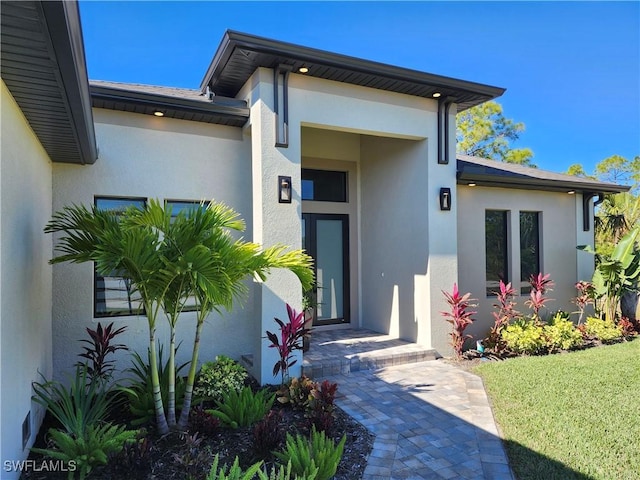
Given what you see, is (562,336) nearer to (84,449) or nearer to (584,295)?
(584,295)

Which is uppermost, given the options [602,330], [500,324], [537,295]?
[537,295]

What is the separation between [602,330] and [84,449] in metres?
10.8

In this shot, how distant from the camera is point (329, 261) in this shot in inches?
377

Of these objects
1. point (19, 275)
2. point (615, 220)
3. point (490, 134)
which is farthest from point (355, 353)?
point (490, 134)

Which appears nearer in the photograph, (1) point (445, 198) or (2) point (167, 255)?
(2) point (167, 255)

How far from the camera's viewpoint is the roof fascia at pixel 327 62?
18.4 ft

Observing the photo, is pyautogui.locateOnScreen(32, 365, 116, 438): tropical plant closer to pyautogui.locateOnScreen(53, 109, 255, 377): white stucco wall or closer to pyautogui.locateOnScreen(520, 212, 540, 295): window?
pyautogui.locateOnScreen(53, 109, 255, 377): white stucco wall

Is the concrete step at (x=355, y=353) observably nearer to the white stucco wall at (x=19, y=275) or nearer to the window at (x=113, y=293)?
the window at (x=113, y=293)

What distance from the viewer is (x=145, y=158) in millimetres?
6430

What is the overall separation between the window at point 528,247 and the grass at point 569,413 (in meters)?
2.63

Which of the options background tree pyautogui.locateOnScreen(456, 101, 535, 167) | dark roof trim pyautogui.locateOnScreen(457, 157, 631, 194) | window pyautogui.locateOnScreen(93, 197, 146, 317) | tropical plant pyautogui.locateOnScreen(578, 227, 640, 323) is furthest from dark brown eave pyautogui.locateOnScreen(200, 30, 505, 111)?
background tree pyautogui.locateOnScreen(456, 101, 535, 167)

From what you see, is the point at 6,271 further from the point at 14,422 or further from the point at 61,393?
the point at 61,393

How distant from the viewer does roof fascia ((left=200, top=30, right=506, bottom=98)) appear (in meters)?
5.61

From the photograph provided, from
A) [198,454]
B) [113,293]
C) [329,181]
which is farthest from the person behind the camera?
[329,181]
